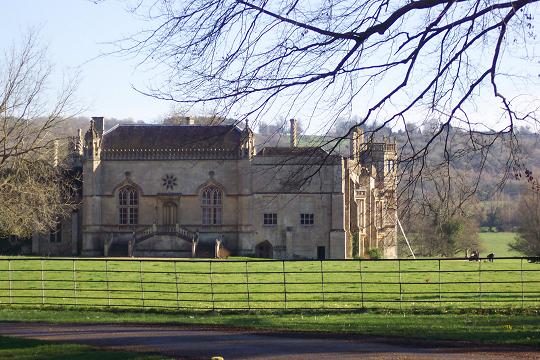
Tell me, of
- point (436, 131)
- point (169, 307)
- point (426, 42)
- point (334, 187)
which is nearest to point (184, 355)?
point (436, 131)

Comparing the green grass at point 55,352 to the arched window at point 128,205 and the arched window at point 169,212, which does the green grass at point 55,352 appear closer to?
the arched window at point 169,212

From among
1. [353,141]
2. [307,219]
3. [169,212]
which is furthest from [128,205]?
[353,141]

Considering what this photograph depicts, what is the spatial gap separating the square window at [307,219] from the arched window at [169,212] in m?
7.95

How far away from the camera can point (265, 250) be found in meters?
55.2

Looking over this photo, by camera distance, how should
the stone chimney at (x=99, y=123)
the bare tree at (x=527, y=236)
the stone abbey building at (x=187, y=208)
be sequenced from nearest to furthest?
1. the bare tree at (x=527, y=236)
2. the stone abbey building at (x=187, y=208)
3. the stone chimney at (x=99, y=123)

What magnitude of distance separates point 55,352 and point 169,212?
4282 centimetres

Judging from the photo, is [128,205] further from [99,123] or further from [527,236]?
[527,236]

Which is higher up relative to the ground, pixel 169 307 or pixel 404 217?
pixel 404 217

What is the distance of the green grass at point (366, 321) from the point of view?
14.7 meters

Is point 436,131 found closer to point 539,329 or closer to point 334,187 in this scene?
point 539,329

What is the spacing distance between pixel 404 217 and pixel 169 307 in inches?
445

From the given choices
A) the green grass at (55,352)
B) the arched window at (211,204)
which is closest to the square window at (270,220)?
the arched window at (211,204)

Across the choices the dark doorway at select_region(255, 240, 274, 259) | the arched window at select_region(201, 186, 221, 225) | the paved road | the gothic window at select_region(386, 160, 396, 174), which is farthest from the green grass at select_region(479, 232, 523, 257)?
the gothic window at select_region(386, 160, 396, 174)

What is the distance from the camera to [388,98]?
10.2 meters
